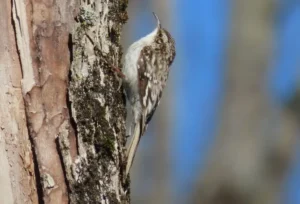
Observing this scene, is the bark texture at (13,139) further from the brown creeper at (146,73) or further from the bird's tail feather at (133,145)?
the brown creeper at (146,73)

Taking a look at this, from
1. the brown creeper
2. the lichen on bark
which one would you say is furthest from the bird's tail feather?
the lichen on bark

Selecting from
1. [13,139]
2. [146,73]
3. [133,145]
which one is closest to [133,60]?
[146,73]

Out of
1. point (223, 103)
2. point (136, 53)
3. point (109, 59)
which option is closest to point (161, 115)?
point (223, 103)

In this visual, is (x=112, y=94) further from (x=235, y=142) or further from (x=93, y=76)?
(x=235, y=142)

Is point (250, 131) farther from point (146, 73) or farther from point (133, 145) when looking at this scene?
point (133, 145)

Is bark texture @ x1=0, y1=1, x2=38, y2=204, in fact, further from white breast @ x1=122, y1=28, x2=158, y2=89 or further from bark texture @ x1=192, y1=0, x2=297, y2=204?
bark texture @ x1=192, y1=0, x2=297, y2=204

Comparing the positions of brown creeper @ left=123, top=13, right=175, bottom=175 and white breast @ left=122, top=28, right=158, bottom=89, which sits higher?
white breast @ left=122, top=28, right=158, bottom=89

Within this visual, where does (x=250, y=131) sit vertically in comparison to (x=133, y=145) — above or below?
below

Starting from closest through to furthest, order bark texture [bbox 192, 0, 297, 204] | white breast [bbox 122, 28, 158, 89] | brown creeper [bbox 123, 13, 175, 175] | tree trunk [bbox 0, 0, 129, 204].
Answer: tree trunk [bbox 0, 0, 129, 204] → white breast [bbox 122, 28, 158, 89] → brown creeper [bbox 123, 13, 175, 175] → bark texture [bbox 192, 0, 297, 204]
